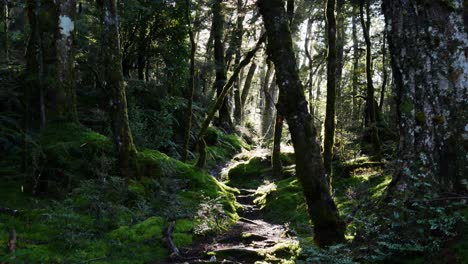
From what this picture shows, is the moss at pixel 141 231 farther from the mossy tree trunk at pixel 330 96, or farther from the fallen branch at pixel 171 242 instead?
the mossy tree trunk at pixel 330 96

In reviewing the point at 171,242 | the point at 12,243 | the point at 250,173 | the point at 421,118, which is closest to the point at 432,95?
the point at 421,118

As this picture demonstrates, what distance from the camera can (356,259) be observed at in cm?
432

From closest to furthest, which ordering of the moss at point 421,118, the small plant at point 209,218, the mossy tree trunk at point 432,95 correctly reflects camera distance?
the mossy tree trunk at point 432,95
the moss at point 421,118
the small plant at point 209,218

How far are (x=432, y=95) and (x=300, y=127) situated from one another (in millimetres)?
1859

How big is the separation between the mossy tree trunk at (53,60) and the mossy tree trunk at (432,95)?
8.10 metres

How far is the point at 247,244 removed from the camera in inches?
276

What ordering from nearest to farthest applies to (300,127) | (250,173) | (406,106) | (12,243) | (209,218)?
(406,106) → (12,243) → (300,127) → (209,218) → (250,173)

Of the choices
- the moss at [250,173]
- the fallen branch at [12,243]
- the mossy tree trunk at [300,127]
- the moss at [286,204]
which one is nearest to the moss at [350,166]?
the moss at [286,204]

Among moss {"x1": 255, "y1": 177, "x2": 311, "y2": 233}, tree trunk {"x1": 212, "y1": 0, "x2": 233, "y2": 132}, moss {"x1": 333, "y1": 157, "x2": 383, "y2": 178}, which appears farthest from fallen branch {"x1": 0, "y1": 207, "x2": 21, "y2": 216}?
tree trunk {"x1": 212, "y1": 0, "x2": 233, "y2": 132}

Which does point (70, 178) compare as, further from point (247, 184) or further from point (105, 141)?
point (247, 184)

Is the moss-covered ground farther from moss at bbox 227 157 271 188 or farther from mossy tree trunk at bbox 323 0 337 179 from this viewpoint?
moss at bbox 227 157 271 188

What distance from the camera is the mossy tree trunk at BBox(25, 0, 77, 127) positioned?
9719mm

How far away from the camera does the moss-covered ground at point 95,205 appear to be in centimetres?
600

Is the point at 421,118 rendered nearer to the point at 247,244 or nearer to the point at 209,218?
the point at 247,244
